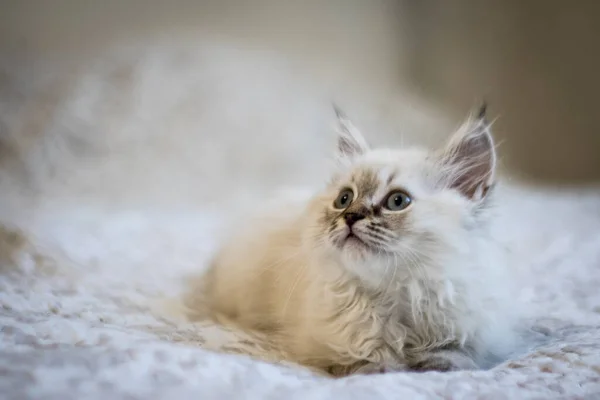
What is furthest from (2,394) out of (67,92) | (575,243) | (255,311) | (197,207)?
(67,92)

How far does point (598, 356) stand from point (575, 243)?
844 mm

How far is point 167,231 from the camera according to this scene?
6.22 feet

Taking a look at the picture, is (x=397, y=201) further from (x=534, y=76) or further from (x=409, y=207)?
(x=534, y=76)

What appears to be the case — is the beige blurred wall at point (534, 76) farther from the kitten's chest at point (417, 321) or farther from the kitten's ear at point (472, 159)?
the kitten's chest at point (417, 321)

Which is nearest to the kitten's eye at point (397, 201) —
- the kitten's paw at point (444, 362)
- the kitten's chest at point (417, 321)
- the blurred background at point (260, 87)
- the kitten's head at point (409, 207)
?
the kitten's head at point (409, 207)

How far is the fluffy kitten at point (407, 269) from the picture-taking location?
0.90 m

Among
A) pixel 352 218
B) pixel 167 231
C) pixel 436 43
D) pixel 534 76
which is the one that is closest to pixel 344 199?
pixel 352 218

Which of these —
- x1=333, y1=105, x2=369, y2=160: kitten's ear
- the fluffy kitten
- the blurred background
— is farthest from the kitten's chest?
the blurred background

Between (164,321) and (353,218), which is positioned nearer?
(353,218)

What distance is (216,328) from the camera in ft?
3.68

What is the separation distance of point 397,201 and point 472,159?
0.50 feet

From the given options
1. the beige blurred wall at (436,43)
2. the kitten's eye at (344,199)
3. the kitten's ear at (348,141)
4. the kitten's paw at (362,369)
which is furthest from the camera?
the beige blurred wall at (436,43)

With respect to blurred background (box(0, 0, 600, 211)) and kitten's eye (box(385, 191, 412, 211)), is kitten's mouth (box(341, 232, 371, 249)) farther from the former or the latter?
blurred background (box(0, 0, 600, 211))

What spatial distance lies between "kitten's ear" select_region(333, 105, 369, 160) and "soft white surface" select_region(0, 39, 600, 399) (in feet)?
1.03
